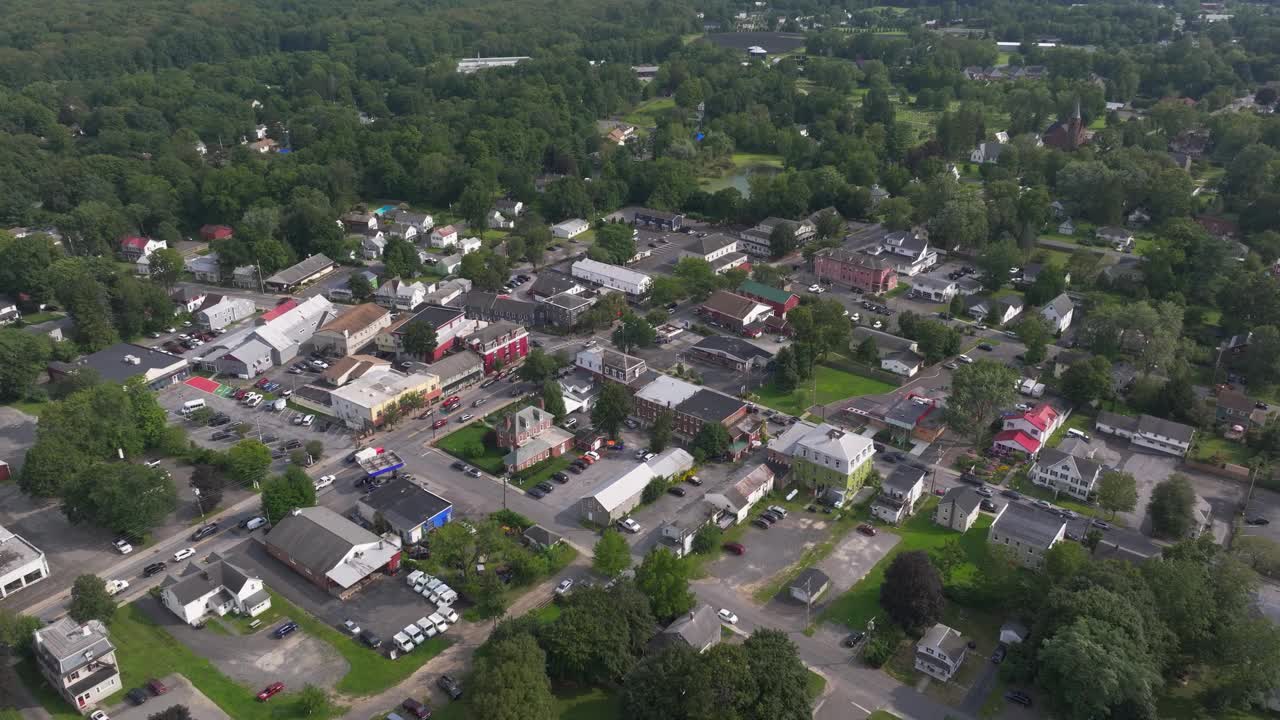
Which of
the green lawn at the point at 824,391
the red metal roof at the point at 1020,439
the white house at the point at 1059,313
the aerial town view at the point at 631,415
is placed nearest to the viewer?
the aerial town view at the point at 631,415

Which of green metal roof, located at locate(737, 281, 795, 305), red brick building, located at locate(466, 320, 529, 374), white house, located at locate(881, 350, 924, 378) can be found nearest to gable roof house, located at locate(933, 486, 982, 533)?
white house, located at locate(881, 350, 924, 378)

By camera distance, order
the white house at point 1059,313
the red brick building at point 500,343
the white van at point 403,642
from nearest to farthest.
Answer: the white van at point 403,642, the red brick building at point 500,343, the white house at point 1059,313

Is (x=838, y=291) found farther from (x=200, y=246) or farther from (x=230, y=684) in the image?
(x=200, y=246)

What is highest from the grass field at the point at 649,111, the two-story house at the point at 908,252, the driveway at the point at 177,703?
the driveway at the point at 177,703

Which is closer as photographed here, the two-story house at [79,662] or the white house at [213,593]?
the two-story house at [79,662]

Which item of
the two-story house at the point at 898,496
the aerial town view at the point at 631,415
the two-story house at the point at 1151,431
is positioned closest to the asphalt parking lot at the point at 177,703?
the aerial town view at the point at 631,415

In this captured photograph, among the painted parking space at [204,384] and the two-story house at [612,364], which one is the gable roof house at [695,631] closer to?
the two-story house at [612,364]

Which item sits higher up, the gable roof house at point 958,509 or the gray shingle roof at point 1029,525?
the gray shingle roof at point 1029,525
